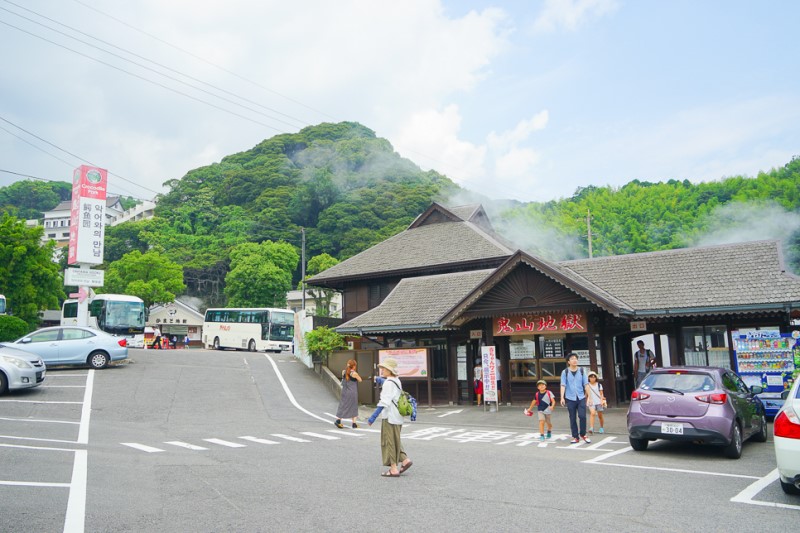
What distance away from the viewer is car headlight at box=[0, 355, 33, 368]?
16.4 meters

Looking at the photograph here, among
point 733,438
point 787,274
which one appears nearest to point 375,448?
point 733,438

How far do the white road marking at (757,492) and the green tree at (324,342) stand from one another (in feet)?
58.1

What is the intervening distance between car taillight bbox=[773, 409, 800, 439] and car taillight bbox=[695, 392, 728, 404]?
3.03 metres

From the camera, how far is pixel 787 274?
16031mm

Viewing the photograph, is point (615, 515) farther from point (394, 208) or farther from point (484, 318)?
point (394, 208)

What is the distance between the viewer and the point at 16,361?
16609 mm

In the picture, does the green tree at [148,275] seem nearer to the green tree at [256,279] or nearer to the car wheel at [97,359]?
the green tree at [256,279]

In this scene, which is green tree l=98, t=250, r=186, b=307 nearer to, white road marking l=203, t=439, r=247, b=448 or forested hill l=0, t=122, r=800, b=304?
forested hill l=0, t=122, r=800, b=304

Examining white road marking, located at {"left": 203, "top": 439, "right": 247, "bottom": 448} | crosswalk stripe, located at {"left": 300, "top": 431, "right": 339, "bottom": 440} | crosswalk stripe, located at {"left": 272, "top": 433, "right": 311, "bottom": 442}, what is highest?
white road marking, located at {"left": 203, "top": 439, "right": 247, "bottom": 448}

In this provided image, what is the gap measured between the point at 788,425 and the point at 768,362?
9.92 meters

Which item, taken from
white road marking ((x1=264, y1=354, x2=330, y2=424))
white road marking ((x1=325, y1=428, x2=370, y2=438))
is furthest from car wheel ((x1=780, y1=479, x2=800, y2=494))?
white road marking ((x1=264, y1=354, x2=330, y2=424))

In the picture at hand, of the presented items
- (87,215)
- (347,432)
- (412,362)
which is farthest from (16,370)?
(87,215)

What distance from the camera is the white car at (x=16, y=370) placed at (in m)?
16.4

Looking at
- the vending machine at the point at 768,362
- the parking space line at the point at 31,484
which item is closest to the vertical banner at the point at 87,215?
the parking space line at the point at 31,484
